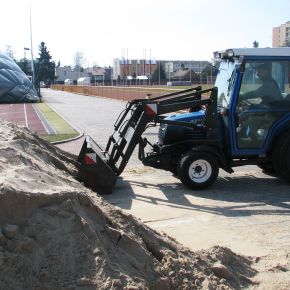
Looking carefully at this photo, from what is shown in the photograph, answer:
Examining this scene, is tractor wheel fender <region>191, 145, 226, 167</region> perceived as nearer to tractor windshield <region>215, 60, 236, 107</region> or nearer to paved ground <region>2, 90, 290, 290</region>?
paved ground <region>2, 90, 290, 290</region>

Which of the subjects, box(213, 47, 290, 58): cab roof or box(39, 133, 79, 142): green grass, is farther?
box(39, 133, 79, 142): green grass

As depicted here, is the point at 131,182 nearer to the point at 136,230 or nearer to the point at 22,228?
the point at 136,230

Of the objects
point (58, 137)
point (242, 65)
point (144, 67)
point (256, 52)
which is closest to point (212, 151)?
point (242, 65)

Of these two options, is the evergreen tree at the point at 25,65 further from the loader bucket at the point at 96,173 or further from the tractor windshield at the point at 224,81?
the loader bucket at the point at 96,173

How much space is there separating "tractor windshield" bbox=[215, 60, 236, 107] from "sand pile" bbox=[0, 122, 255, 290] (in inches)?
169

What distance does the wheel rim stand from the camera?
856 centimetres

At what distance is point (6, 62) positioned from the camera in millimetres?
52031

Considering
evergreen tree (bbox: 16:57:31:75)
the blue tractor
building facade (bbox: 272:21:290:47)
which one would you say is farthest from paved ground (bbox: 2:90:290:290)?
evergreen tree (bbox: 16:57:31:75)

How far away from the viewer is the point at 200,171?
8648 millimetres

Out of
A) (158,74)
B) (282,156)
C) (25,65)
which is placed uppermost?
(25,65)

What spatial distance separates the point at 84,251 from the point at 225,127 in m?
5.38

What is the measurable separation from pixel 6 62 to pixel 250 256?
50.1m

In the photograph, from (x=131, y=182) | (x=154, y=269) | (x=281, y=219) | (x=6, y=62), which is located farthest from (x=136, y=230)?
(x=6, y=62)

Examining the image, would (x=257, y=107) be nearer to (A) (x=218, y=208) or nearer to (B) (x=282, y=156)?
(B) (x=282, y=156)
